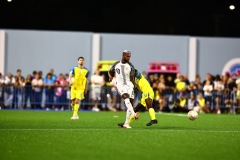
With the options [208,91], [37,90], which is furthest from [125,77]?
[37,90]

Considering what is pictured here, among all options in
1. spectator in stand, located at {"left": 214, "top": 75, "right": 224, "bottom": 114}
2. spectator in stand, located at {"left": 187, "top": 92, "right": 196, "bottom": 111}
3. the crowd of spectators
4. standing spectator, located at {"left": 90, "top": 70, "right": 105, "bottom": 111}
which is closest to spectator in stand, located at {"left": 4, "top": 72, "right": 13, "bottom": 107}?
the crowd of spectators

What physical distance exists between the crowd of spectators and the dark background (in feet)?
98.7

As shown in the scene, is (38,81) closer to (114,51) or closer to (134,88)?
(114,51)

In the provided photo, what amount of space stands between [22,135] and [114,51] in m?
24.9

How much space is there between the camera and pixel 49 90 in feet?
111

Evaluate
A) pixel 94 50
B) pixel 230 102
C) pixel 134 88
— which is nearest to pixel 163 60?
pixel 94 50

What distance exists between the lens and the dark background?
64.4 m

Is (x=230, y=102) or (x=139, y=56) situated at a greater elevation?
(x=139, y=56)

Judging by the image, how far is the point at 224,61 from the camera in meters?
39.6

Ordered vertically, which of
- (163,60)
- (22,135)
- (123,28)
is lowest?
(22,135)

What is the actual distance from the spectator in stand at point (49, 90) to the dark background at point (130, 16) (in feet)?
98.4

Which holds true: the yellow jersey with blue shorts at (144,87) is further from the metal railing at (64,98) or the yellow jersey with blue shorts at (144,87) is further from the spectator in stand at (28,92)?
the spectator in stand at (28,92)

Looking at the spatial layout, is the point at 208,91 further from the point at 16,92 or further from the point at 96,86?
the point at 16,92

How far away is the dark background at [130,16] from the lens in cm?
6438
